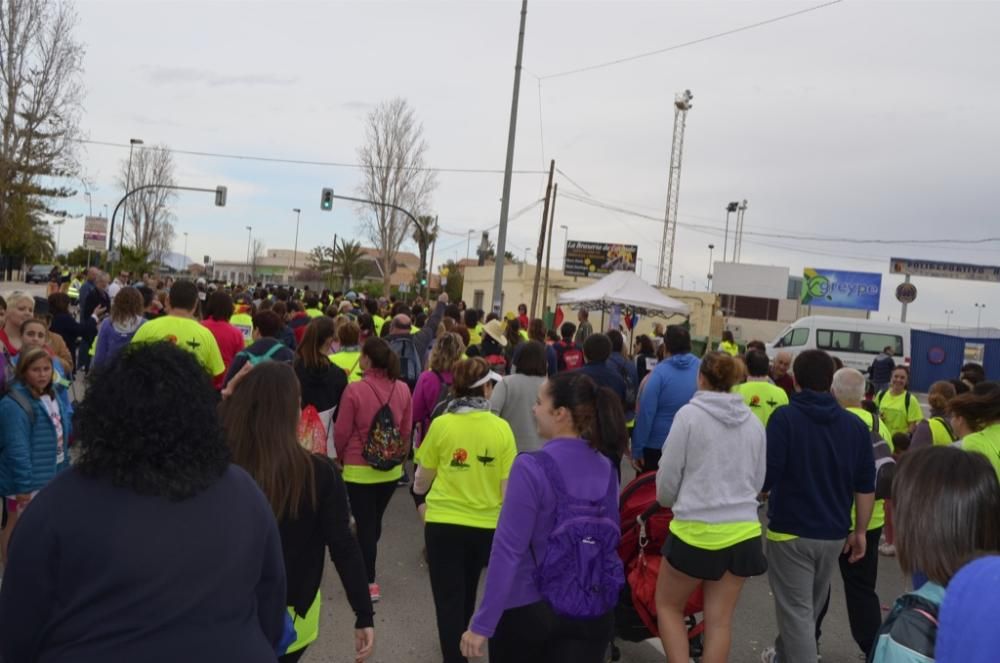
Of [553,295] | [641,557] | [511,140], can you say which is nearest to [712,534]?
[641,557]

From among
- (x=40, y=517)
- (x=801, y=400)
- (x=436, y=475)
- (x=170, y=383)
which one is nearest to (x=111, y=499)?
(x=40, y=517)

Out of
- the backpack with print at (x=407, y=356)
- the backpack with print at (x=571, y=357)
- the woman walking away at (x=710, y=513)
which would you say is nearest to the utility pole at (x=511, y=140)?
the backpack with print at (x=571, y=357)

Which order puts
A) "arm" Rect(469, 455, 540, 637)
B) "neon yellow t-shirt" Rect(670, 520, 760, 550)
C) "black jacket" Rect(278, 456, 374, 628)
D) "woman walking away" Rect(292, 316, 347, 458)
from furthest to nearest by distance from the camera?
"woman walking away" Rect(292, 316, 347, 458) → "neon yellow t-shirt" Rect(670, 520, 760, 550) → "arm" Rect(469, 455, 540, 637) → "black jacket" Rect(278, 456, 374, 628)

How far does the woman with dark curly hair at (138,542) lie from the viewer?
2129 mm

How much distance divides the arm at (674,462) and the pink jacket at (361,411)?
1.95 meters

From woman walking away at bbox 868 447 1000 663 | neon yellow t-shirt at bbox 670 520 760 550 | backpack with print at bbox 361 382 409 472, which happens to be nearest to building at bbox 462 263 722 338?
backpack with print at bbox 361 382 409 472

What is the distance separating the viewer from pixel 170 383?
2312 mm

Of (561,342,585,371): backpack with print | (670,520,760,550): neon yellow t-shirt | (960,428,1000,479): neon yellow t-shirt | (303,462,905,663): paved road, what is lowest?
(303,462,905,663): paved road

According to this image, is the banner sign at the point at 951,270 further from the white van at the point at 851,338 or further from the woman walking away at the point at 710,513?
the woman walking away at the point at 710,513

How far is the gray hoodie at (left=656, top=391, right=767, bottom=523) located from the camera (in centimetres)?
466

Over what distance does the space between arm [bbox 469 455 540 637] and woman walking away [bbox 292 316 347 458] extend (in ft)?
10.2

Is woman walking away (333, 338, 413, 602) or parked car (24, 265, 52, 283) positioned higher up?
woman walking away (333, 338, 413, 602)

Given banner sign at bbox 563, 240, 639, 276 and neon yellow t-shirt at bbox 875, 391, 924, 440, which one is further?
banner sign at bbox 563, 240, 639, 276

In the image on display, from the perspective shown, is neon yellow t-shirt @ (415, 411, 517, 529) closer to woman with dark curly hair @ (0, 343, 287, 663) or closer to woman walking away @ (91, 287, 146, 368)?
woman with dark curly hair @ (0, 343, 287, 663)
